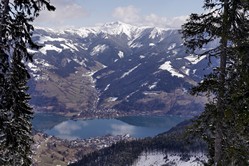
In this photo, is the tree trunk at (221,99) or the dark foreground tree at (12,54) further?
the tree trunk at (221,99)

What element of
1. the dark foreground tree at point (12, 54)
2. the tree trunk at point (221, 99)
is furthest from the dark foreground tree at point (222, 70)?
the dark foreground tree at point (12, 54)

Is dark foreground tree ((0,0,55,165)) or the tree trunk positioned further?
the tree trunk

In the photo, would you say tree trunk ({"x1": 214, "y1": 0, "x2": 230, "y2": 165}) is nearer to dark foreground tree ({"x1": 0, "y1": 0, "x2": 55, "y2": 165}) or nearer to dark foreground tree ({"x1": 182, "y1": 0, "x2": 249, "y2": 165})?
dark foreground tree ({"x1": 182, "y1": 0, "x2": 249, "y2": 165})


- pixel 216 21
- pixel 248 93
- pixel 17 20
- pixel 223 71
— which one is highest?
pixel 216 21

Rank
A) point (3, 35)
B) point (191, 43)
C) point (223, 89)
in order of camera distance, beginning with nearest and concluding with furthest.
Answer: point (3, 35) < point (223, 89) < point (191, 43)

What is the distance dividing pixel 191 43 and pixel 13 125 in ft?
33.4

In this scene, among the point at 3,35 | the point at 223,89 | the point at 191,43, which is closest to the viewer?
the point at 3,35

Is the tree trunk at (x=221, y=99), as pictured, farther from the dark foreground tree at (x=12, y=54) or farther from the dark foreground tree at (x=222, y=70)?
the dark foreground tree at (x=12, y=54)

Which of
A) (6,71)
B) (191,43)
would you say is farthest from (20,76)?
(191,43)

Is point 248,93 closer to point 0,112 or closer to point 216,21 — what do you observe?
point 216,21

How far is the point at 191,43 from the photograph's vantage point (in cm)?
2020

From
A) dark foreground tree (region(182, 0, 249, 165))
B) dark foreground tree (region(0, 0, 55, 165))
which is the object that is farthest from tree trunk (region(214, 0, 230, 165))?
dark foreground tree (region(0, 0, 55, 165))

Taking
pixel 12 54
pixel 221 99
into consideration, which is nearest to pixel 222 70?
pixel 221 99

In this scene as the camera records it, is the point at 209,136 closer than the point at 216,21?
No
